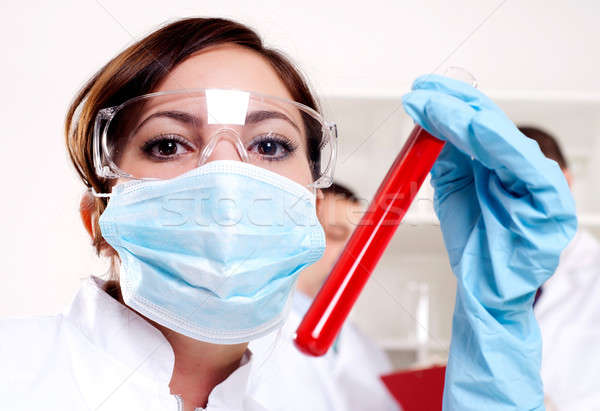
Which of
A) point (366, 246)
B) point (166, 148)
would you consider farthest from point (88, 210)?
point (366, 246)

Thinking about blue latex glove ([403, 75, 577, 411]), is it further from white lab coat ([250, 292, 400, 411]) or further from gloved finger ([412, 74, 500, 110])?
white lab coat ([250, 292, 400, 411])

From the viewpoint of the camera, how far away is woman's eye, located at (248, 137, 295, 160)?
1013 mm

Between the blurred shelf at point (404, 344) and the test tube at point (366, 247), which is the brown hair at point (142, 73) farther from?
the blurred shelf at point (404, 344)

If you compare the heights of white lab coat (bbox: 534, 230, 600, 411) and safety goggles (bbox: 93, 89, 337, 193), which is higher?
safety goggles (bbox: 93, 89, 337, 193)

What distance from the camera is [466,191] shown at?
3.47 feet

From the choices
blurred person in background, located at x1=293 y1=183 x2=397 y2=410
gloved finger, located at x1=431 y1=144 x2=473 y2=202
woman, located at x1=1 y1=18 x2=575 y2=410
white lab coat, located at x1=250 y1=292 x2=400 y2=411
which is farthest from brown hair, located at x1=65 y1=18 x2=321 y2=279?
blurred person in background, located at x1=293 y1=183 x2=397 y2=410

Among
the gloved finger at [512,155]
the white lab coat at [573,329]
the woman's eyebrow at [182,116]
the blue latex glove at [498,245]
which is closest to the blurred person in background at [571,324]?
the white lab coat at [573,329]

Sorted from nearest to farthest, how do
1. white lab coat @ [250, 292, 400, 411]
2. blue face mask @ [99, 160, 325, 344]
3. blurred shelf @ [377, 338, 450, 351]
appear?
1. blue face mask @ [99, 160, 325, 344]
2. white lab coat @ [250, 292, 400, 411]
3. blurred shelf @ [377, 338, 450, 351]

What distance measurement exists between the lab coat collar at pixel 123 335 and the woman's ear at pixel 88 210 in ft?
0.48

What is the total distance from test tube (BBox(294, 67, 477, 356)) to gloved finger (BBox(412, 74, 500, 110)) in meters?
0.07

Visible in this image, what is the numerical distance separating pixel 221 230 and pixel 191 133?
187mm

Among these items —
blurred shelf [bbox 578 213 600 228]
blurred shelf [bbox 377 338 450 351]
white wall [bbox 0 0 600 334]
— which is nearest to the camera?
white wall [bbox 0 0 600 334]

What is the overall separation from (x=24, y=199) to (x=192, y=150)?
4.12 feet

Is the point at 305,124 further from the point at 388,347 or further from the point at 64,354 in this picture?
the point at 388,347
